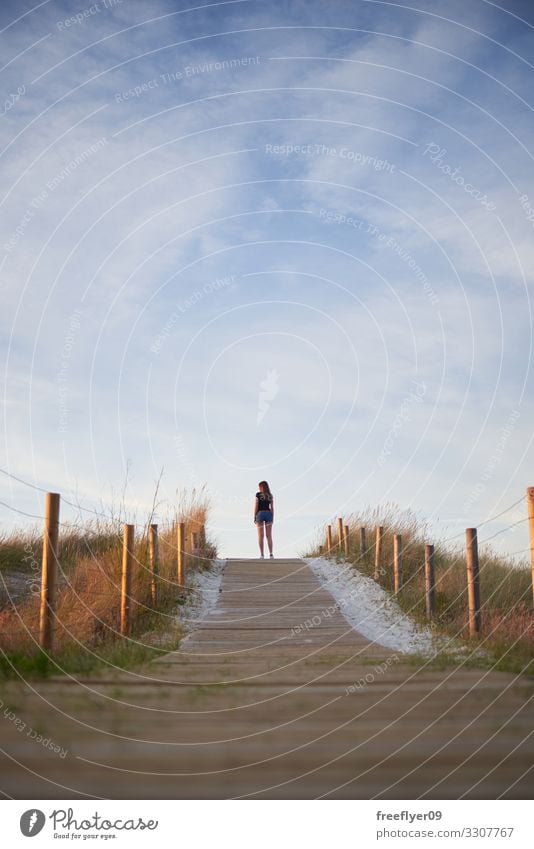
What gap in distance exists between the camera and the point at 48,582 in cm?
671

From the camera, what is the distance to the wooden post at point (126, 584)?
27.9 feet

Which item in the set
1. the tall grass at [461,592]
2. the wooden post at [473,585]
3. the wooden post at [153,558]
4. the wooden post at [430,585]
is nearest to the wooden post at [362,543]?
the tall grass at [461,592]

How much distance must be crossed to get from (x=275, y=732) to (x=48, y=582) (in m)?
3.38

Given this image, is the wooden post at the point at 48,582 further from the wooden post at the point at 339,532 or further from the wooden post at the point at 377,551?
the wooden post at the point at 339,532

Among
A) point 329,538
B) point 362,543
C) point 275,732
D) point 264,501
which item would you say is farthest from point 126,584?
point 329,538

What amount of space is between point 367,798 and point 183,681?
286 cm

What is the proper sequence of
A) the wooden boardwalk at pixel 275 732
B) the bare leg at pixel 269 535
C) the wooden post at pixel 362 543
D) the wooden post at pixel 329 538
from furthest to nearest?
the wooden post at pixel 329 538
the bare leg at pixel 269 535
the wooden post at pixel 362 543
the wooden boardwalk at pixel 275 732

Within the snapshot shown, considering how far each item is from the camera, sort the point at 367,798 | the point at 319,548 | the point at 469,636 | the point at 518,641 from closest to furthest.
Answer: the point at 367,798, the point at 518,641, the point at 469,636, the point at 319,548

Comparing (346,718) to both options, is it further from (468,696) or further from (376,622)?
(376,622)

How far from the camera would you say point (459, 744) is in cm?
391

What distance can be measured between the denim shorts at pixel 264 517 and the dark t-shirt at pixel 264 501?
0.09m

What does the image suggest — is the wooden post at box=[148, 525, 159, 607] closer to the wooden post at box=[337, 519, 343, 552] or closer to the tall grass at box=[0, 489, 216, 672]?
the tall grass at box=[0, 489, 216, 672]

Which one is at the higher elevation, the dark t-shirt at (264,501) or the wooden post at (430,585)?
the dark t-shirt at (264,501)

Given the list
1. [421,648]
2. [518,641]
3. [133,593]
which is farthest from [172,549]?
[518,641]
